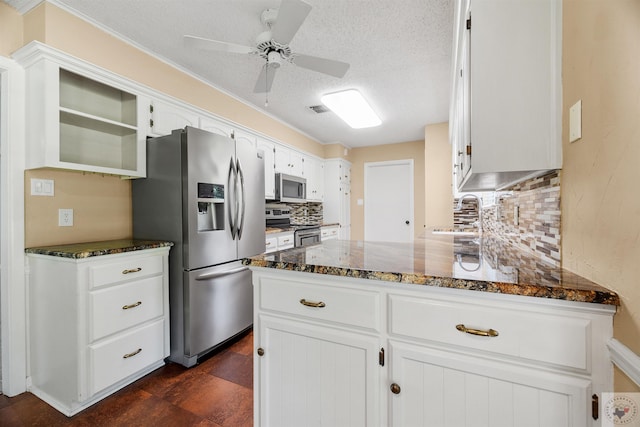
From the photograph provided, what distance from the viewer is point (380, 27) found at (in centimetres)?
201

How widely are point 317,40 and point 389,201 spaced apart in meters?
3.80

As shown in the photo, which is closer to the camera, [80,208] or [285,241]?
[80,208]

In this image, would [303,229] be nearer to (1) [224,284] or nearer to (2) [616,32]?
(1) [224,284]

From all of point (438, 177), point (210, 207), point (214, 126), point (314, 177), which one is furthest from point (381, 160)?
point (210, 207)

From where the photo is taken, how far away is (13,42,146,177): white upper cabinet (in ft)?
5.59

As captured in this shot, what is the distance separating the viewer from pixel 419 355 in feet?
2.88

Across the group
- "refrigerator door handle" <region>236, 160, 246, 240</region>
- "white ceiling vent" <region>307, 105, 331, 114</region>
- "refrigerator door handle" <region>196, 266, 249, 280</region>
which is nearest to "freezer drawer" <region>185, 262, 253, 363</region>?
"refrigerator door handle" <region>196, 266, 249, 280</region>

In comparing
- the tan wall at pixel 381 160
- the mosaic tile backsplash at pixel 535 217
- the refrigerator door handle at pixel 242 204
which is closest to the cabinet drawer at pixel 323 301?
the mosaic tile backsplash at pixel 535 217

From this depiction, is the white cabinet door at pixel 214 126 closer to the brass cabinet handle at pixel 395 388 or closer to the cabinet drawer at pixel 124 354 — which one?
the cabinet drawer at pixel 124 354

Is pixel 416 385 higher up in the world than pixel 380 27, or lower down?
lower down

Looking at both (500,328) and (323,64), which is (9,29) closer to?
(323,64)

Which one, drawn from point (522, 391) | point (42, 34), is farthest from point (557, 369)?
point (42, 34)

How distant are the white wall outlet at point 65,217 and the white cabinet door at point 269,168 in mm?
2065

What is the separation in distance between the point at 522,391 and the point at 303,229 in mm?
3273
